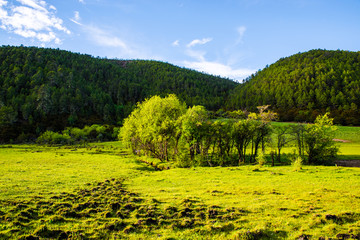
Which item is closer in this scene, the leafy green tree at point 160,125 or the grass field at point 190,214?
the grass field at point 190,214

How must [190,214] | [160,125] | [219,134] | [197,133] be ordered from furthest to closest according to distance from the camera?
1. [160,125]
2. [219,134]
3. [197,133]
4. [190,214]

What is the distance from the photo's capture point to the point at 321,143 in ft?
145

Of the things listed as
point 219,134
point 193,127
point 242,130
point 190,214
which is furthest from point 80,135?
point 190,214

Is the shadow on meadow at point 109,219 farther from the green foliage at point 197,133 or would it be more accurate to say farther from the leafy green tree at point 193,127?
the green foliage at point 197,133

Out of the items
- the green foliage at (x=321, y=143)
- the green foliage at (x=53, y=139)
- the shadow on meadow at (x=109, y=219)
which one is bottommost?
the green foliage at (x=53, y=139)

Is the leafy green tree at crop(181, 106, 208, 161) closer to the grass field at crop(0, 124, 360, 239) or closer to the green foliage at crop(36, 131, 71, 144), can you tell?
the grass field at crop(0, 124, 360, 239)

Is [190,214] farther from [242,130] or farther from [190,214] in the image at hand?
[242,130]

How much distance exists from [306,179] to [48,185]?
36.2 metres

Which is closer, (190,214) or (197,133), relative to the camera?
(190,214)

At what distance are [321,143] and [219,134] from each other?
2491 cm

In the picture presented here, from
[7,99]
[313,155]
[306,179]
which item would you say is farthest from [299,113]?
[7,99]

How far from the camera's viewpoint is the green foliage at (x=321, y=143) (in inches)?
1737

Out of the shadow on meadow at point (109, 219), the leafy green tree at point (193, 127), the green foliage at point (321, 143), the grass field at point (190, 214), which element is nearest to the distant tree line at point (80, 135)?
the leafy green tree at point (193, 127)

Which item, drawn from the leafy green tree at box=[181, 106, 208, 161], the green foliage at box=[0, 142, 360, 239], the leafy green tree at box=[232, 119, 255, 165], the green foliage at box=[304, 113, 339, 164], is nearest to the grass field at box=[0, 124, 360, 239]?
the green foliage at box=[0, 142, 360, 239]
